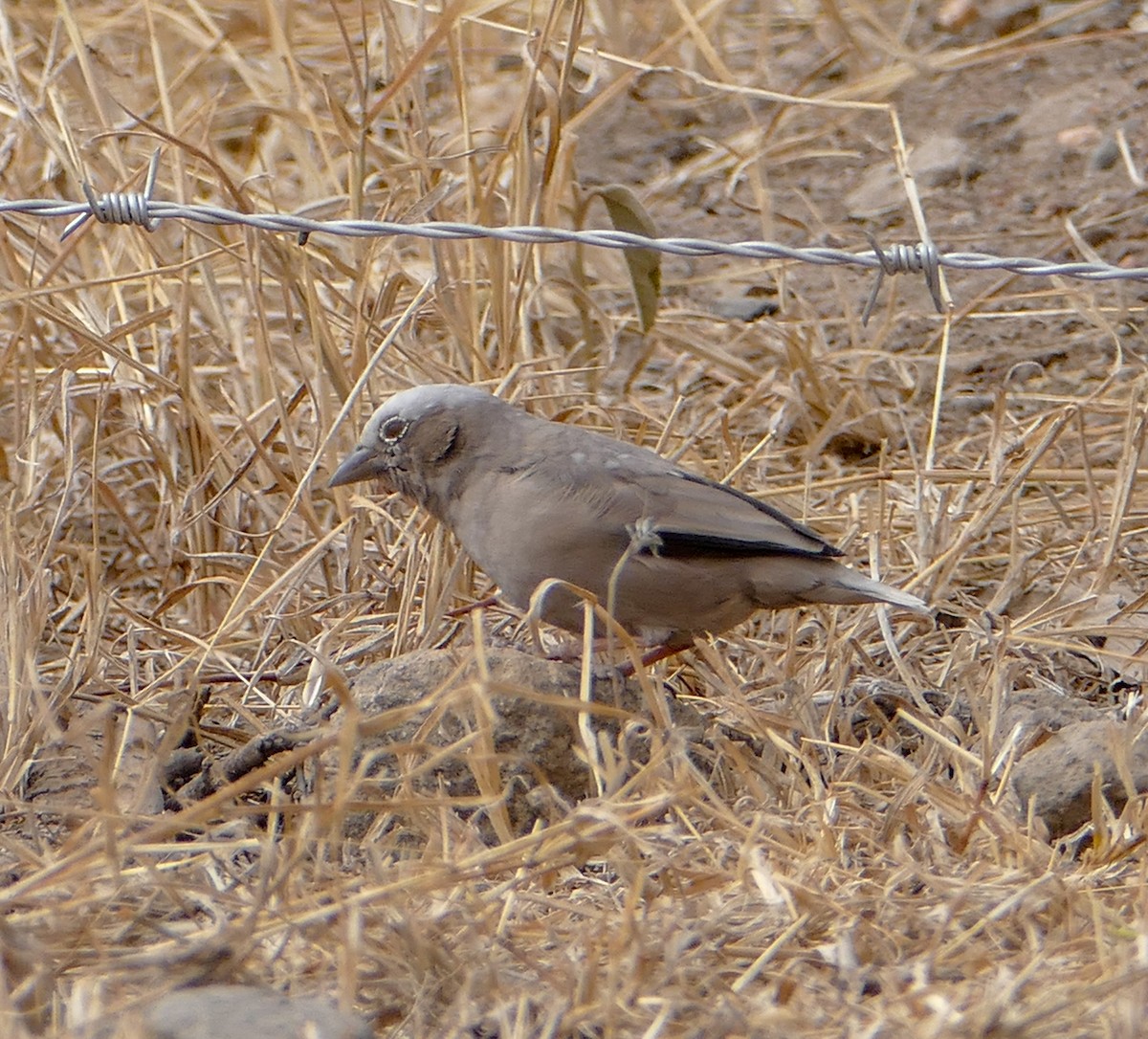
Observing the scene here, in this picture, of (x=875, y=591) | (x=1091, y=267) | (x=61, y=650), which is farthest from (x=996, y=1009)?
(x=61, y=650)

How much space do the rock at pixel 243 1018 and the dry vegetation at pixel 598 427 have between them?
11cm

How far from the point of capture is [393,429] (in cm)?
405

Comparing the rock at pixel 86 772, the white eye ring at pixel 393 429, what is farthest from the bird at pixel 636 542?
the rock at pixel 86 772

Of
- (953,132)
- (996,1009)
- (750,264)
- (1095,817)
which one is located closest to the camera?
(996,1009)

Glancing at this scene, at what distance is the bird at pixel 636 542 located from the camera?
3.72 m

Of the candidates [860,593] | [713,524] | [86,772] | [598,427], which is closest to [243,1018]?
[86,772]

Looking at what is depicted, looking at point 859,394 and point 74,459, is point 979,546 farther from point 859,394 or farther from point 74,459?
point 74,459

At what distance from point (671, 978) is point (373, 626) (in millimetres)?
1948

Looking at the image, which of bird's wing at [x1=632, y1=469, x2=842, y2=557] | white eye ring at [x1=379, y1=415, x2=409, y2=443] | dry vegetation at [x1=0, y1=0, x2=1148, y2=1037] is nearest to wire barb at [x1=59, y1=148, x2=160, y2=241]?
dry vegetation at [x1=0, y1=0, x2=1148, y2=1037]

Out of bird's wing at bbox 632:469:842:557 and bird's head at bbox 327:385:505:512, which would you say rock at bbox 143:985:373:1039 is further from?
bird's head at bbox 327:385:505:512

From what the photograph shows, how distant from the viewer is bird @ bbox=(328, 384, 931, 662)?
12.2 ft

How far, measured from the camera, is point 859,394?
215 inches

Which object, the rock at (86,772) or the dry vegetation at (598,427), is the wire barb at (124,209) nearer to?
the dry vegetation at (598,427)

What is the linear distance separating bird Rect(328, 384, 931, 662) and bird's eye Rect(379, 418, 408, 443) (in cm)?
16
